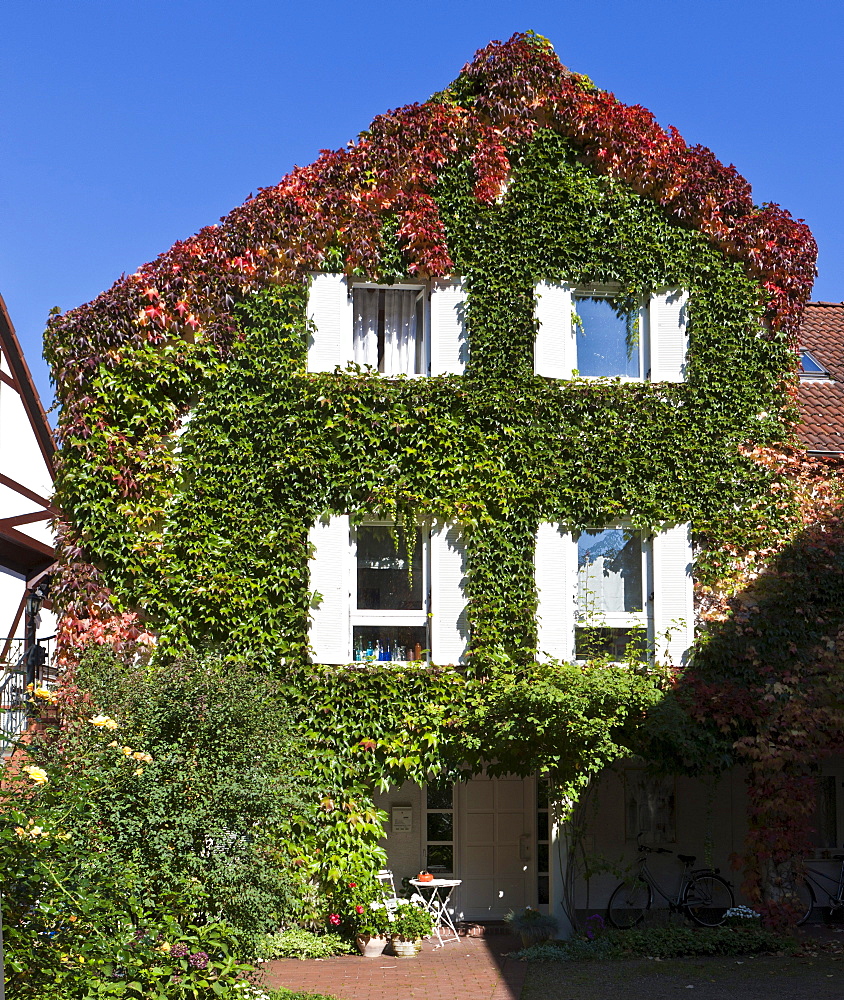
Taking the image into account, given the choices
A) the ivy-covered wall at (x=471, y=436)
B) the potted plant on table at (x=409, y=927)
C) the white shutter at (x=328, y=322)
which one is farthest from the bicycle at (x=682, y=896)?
the white shutter at (x=328, y=322)

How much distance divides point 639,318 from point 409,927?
8453 mm

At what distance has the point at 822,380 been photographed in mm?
18250

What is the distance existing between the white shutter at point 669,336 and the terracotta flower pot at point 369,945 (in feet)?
26.1

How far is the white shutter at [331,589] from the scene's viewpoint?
14.0 m

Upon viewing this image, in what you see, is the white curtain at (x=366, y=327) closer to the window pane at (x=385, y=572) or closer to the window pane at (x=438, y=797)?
the window pane at (x=385, y=572)

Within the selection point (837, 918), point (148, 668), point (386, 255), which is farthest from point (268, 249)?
point (837, 918)

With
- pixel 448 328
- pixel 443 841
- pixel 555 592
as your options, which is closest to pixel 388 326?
pixel 448 328

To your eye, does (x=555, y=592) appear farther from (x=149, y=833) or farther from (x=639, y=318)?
(x=149, y=833)

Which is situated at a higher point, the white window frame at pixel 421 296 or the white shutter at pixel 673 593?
the white window frame at pixel 421 296

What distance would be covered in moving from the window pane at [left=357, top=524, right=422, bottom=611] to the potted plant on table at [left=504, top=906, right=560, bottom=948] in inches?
157

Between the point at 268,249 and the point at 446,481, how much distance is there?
375 centimetres

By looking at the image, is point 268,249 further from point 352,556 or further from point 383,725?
point 383,725

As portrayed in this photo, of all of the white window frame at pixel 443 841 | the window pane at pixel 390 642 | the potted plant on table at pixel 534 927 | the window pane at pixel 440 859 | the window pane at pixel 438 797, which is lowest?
the potted plant on table at pixel 534 927

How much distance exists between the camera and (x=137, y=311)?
14102mm
